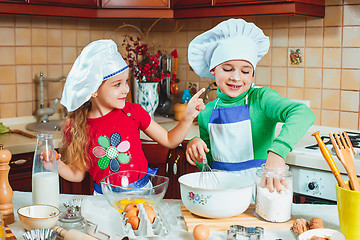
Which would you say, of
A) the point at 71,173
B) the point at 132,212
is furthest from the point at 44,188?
the point at 71,173

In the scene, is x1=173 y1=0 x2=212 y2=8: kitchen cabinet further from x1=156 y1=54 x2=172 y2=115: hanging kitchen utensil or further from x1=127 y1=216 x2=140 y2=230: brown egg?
x1=127 y1=216 x2=140 y2=230: brown egg

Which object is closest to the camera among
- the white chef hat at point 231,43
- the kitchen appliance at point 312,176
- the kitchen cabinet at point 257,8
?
the white chef hat at point 231,43

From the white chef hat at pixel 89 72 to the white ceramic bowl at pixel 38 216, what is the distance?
1.68 feet

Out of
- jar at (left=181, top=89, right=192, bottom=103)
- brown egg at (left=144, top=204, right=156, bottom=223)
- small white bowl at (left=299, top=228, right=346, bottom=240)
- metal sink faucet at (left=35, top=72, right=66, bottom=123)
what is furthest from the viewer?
jar at (left=181, top=89, right=192, bottom=103)

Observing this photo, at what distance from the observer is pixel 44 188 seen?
1.22 meters

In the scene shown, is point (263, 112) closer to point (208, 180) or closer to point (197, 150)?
point (197, 150)

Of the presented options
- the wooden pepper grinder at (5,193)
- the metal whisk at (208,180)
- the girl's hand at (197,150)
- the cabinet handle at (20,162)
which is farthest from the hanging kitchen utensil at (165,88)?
the wooden pepper grinder at (5,193)

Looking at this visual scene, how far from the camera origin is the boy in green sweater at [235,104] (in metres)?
1.49

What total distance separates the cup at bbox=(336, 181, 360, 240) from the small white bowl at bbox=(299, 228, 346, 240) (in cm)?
6

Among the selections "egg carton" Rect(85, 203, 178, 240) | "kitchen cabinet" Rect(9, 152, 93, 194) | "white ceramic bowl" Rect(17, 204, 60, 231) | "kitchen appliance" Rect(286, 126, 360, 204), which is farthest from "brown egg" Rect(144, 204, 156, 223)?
"kitchen cabinet" Rect(9, 152, 93, 194)

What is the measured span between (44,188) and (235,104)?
0.70m

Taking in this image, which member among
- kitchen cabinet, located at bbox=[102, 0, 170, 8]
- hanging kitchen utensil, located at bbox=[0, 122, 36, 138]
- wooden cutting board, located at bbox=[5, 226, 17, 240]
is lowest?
wooden cutting board, located at bbox=[5, 226, 17, 240]

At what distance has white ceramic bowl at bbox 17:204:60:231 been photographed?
1.08 metres

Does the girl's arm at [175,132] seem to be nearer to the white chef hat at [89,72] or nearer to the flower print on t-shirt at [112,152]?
the flower print on t-shirt at [112,152]
